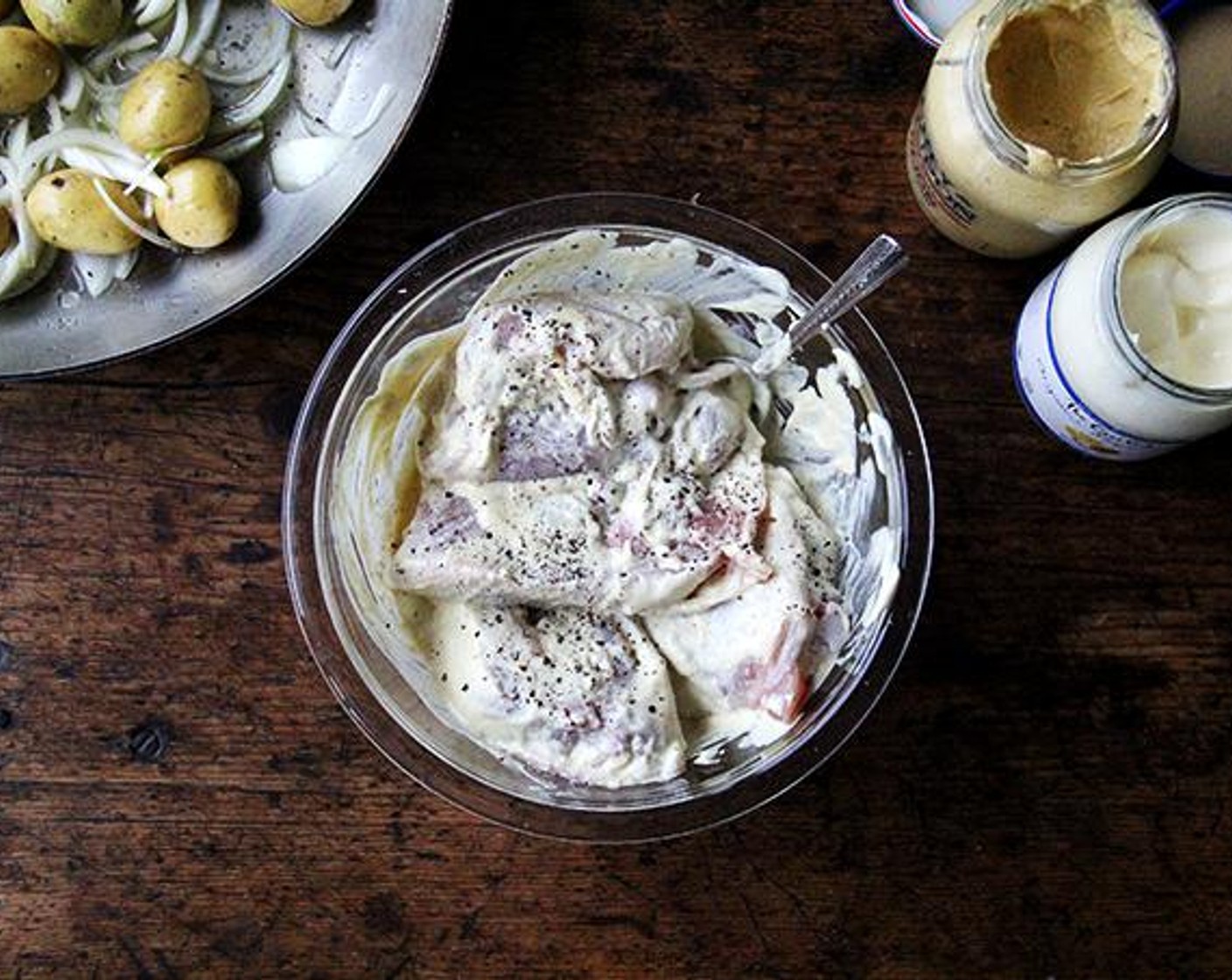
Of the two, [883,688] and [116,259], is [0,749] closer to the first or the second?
[116,259]

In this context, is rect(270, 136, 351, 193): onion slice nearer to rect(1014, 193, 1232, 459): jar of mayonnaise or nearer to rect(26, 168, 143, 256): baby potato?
rect(26, 168, 143, 256): baby potato

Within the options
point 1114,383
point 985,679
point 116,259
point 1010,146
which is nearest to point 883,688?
point 985,679

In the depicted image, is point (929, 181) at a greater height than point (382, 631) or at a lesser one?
greater

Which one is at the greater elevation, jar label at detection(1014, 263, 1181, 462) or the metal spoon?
the metal spoon

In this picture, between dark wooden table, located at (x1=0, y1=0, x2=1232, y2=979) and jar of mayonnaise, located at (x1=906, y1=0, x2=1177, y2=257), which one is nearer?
jar of mayonnaise, located at (x1=906, y1=0, x2=1177, y2=257)

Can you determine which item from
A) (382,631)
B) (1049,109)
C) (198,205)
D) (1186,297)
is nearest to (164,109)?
(198,205)

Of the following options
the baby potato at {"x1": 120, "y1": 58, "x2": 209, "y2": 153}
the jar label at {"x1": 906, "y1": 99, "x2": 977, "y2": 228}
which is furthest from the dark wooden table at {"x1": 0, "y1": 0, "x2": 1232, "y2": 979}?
the baby potato at {"x1": 120, "y1": 58, "x2": 209, "y2": 153}

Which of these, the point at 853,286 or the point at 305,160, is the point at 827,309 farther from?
the point at 305,160
